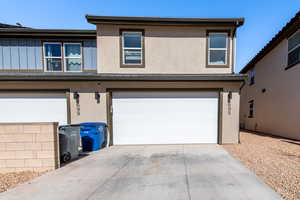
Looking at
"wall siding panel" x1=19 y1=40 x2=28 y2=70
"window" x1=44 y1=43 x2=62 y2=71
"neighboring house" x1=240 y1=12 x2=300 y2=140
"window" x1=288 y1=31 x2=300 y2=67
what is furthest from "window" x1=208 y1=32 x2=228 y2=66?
"wall siding panel" x1=19 y1=40 x2=28 y2=70

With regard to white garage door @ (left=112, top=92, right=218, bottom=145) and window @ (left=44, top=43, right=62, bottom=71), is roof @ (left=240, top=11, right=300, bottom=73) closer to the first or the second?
white garage door @ (left=112, top=92, right=218, bottom=145)

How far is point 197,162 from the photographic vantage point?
397cm

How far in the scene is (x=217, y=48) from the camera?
20.6ft

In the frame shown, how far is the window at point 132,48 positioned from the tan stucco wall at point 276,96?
7910 mm

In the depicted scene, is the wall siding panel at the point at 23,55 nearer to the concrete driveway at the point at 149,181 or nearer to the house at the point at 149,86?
the house at the point at 149,86

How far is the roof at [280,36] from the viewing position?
6.53 meters

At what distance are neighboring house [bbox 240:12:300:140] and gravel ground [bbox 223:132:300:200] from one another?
3.02m

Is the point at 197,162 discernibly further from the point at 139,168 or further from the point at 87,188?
the point at 87,188

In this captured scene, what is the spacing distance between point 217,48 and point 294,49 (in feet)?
14.9

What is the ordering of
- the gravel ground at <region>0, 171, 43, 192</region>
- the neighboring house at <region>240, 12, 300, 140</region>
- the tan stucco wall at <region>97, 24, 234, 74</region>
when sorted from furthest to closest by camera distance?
the neighboring house at <region>240, 12, 300, 140</region> → the tan stucco wall at <region>97, 24, 234, 74</region> → the gravel ground at <region>0, 171, 43, 192</region>

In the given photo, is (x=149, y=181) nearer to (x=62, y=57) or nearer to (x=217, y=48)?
(x=217, y=48)

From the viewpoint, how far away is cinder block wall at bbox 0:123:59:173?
136 inches

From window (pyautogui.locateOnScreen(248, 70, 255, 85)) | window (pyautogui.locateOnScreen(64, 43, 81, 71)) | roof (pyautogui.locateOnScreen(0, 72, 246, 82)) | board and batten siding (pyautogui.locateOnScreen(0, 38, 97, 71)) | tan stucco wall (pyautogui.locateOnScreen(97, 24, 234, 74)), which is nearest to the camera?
roof (pyautogui.locateOnScreen(0, 72, 246, 82))

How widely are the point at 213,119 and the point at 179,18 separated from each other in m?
4.92
